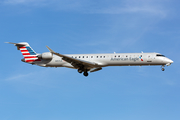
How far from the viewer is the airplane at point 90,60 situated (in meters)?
33.8

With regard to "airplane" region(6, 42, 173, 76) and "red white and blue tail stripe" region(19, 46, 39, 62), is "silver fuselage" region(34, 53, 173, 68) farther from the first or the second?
"red white and blue tail stripe" region(19, 46, 39, 62)

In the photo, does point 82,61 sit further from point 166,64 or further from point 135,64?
point 166,64

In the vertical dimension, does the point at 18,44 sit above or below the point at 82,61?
above

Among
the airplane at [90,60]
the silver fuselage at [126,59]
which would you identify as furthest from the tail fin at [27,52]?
the silver fuselage at [126,59]

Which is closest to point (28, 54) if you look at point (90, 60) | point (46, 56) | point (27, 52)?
point (27, 52)

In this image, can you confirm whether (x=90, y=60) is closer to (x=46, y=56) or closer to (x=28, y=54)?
(x=46, y=56)

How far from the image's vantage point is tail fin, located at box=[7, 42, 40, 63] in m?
37.6

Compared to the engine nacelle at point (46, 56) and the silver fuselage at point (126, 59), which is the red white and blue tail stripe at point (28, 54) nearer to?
the engine nacelle at point (46, 56)

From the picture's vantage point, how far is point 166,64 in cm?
3384

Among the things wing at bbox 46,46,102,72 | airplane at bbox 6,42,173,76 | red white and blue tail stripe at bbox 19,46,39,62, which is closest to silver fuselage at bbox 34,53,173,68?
airplane at bbox 6,42,173,76

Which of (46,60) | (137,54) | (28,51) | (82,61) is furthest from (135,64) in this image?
(28,51)

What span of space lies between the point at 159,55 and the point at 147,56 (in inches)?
60.8

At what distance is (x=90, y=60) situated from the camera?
1393 inches

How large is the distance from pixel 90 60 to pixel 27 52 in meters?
9.22
